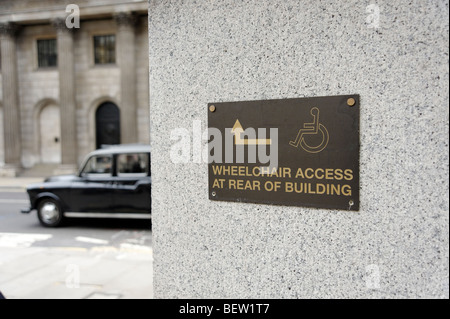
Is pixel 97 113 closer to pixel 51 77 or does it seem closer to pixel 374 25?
pixel 51 77

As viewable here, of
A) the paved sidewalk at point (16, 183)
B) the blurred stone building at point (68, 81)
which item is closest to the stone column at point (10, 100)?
the blurred stone building at point (68, 81)

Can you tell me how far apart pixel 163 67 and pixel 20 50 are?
2242 cm

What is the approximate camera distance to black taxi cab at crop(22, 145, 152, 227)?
7941mm

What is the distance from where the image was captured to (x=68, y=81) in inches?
774

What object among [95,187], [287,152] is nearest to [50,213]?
[95,187]

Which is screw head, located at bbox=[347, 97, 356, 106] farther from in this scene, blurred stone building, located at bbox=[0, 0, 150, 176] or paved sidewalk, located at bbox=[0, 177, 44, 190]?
blurred stone building, located at bbox=[0, 0, 150, 176]

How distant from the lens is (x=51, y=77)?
67.4 ft

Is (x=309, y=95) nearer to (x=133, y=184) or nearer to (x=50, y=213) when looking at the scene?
(x=133, y=184)

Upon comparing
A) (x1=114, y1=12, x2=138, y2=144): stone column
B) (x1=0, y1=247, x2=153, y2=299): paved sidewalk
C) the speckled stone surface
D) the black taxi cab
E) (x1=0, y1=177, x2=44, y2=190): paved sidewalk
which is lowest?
(x1=0, y1=177, x2=44, y2=190): paved sidewalk

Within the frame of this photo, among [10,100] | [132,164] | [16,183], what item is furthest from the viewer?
[10,100]

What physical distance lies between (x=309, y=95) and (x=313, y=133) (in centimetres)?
16

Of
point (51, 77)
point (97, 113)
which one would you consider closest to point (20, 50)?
point (51, 77)

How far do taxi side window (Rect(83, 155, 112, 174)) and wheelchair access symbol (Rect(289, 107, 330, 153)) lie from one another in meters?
7.05

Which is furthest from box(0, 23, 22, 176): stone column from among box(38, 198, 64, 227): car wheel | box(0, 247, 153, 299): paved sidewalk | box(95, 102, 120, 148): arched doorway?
A: box(0, 247, 153, 299): paved sidewalk
